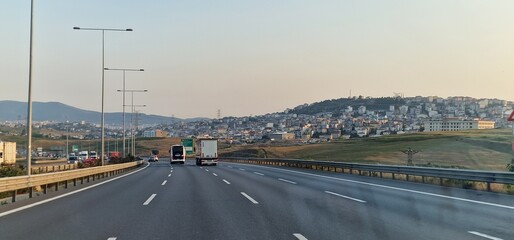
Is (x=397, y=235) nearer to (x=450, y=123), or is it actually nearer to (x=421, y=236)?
(x=421, y=236)

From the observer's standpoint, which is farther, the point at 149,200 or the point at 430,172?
the point at 430,172

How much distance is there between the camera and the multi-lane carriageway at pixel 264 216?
35.6 feet

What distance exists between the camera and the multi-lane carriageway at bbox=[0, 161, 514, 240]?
10.8m

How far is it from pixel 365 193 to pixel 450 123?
241 feet

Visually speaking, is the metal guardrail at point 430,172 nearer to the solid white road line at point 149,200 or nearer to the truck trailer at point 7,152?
the solid white road line at point 149,200

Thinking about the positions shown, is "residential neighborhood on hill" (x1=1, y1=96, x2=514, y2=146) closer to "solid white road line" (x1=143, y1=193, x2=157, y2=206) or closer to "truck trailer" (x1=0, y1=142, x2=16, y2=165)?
"truck trailer" (x1=0, y1=142, x2=16, y2=165)

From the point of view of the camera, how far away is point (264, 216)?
13539 millimetres

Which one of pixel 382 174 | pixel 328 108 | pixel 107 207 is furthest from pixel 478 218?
pixel 328 108

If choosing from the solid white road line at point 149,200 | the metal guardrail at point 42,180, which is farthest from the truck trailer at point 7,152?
the solid white road line at point 149,200

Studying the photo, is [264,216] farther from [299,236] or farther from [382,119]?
[382,119]

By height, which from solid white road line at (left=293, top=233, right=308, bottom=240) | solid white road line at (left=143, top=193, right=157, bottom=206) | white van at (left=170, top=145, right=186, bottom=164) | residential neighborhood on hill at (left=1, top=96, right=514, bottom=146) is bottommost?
solid white road line at (left=293, top=233, right=308, bottom=240)

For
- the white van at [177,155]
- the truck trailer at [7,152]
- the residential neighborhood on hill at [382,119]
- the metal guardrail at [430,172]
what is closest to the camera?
the metal guardrail at [430,172]

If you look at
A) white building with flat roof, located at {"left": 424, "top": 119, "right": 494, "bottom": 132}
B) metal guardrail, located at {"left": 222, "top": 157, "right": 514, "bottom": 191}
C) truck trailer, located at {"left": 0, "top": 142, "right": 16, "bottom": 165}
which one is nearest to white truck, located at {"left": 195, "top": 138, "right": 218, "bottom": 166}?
metal guardrail, located at {"left": 222, "top": 157, "right": 514, "bottom": 191}

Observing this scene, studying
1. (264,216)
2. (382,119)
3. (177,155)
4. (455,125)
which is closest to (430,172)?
(264,216)
